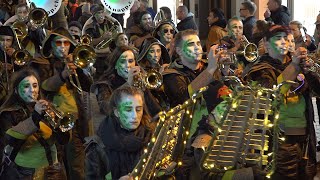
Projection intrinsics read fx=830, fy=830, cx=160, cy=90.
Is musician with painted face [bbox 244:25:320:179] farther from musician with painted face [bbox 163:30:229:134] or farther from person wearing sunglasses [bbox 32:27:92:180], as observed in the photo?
person wearing sunglasses [bbox 32:27:92:180]

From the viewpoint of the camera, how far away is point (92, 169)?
527 centimetres

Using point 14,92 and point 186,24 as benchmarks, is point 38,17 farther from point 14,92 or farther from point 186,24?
point 14,92

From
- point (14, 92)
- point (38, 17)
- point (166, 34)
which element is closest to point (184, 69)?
point (14, 92)

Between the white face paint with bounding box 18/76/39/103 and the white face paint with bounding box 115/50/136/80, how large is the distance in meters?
1.47

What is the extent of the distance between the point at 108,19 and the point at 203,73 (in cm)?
709

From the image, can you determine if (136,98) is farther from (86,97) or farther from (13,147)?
(86,97)

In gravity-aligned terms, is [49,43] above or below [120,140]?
above

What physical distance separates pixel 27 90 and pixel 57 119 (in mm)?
351

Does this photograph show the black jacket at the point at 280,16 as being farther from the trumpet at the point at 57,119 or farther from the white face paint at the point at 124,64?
the trumpet at the point at 57,119

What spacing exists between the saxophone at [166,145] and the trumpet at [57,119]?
1.60 m

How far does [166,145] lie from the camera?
4.61m

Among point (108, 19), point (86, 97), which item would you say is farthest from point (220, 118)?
point (108, 19)


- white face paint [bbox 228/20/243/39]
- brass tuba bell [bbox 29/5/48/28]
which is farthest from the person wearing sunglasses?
brass tuba bell [bbox 29/5/48/28]

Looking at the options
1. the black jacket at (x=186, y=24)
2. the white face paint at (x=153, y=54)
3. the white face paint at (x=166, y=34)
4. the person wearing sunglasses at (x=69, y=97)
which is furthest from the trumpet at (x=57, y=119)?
the black jacket at (x=186, y=24)
